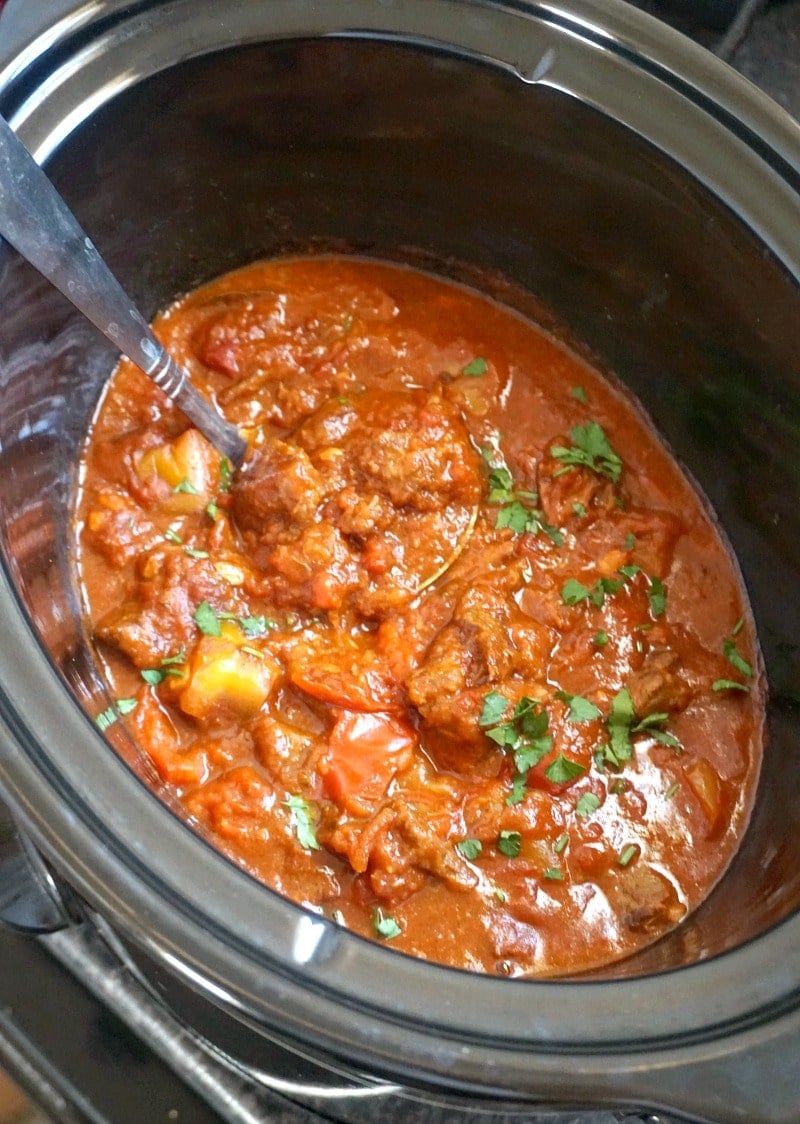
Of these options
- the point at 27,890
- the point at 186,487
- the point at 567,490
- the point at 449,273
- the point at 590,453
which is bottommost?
the point at 27,890

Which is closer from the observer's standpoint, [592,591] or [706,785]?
[706,785]

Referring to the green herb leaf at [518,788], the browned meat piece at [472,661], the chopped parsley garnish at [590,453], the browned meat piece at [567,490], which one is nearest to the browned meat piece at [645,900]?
the green herb leaf at [518,788]

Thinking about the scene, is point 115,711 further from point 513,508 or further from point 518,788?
point 513,508

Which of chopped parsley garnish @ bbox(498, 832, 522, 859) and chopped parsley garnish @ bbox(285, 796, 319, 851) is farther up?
chopped parsley garnish @ bbox(498, 832, 522, 859)

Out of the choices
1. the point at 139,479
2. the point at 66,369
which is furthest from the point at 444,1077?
the point at 66,369

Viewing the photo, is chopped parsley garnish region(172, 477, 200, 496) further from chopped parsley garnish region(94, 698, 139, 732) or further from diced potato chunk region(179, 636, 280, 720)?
chopped parsley garnish region(94, 698, 139, 732)

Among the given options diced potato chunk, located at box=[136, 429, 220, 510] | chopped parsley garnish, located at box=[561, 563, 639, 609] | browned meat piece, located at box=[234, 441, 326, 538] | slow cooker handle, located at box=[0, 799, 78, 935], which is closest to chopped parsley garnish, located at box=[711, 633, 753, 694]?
chopped parsley garnish, located at box=[561, 563, 639, 609]

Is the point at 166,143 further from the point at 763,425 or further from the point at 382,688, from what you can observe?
the point at 763,425

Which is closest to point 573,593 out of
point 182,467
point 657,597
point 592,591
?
point 592,591
